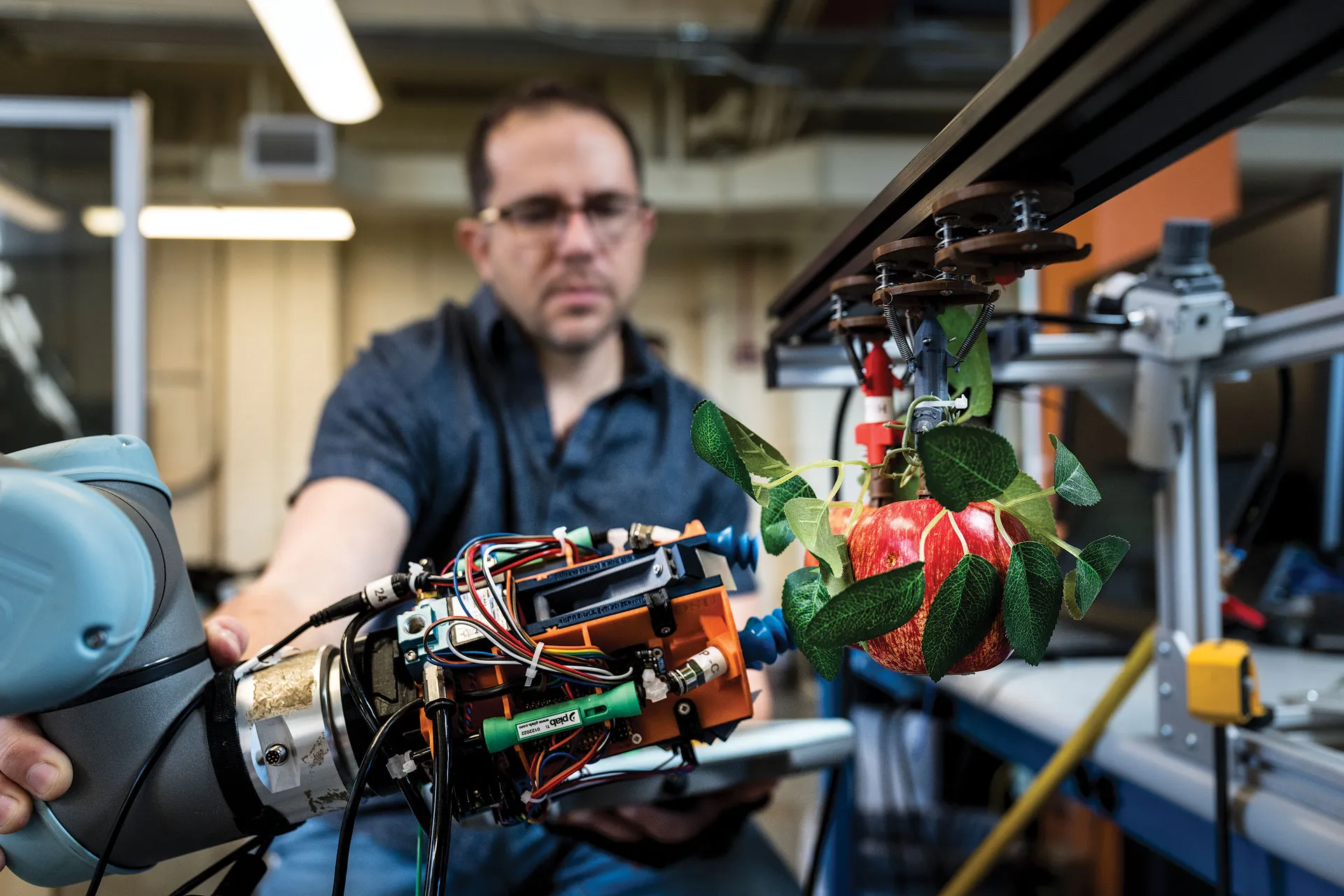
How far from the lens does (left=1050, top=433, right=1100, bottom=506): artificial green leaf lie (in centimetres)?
36

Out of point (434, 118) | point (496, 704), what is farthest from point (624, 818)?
point (434, 118)

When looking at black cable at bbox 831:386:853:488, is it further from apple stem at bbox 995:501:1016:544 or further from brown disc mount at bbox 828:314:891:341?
apple stem at bbox 995:501:1016:544

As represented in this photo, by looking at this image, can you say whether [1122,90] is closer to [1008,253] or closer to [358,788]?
[1008,253]

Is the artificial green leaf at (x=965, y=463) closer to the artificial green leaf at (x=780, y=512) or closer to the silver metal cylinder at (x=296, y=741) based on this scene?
the artificial green leaf at (x=780, y=512)

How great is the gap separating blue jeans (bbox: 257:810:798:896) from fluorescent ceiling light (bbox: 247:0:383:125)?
7.86 ft

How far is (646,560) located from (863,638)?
13 centimetres

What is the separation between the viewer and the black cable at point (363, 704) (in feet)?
1.40

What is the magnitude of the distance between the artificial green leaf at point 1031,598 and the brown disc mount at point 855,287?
6.9 inches

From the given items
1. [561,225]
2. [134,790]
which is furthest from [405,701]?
[561,225]

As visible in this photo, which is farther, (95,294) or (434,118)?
(434,118)

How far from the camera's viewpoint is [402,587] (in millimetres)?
461

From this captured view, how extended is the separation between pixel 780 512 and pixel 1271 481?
25.4 inches

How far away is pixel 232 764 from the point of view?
0.43 m

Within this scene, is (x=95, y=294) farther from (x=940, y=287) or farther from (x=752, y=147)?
(x=752, y=147)
